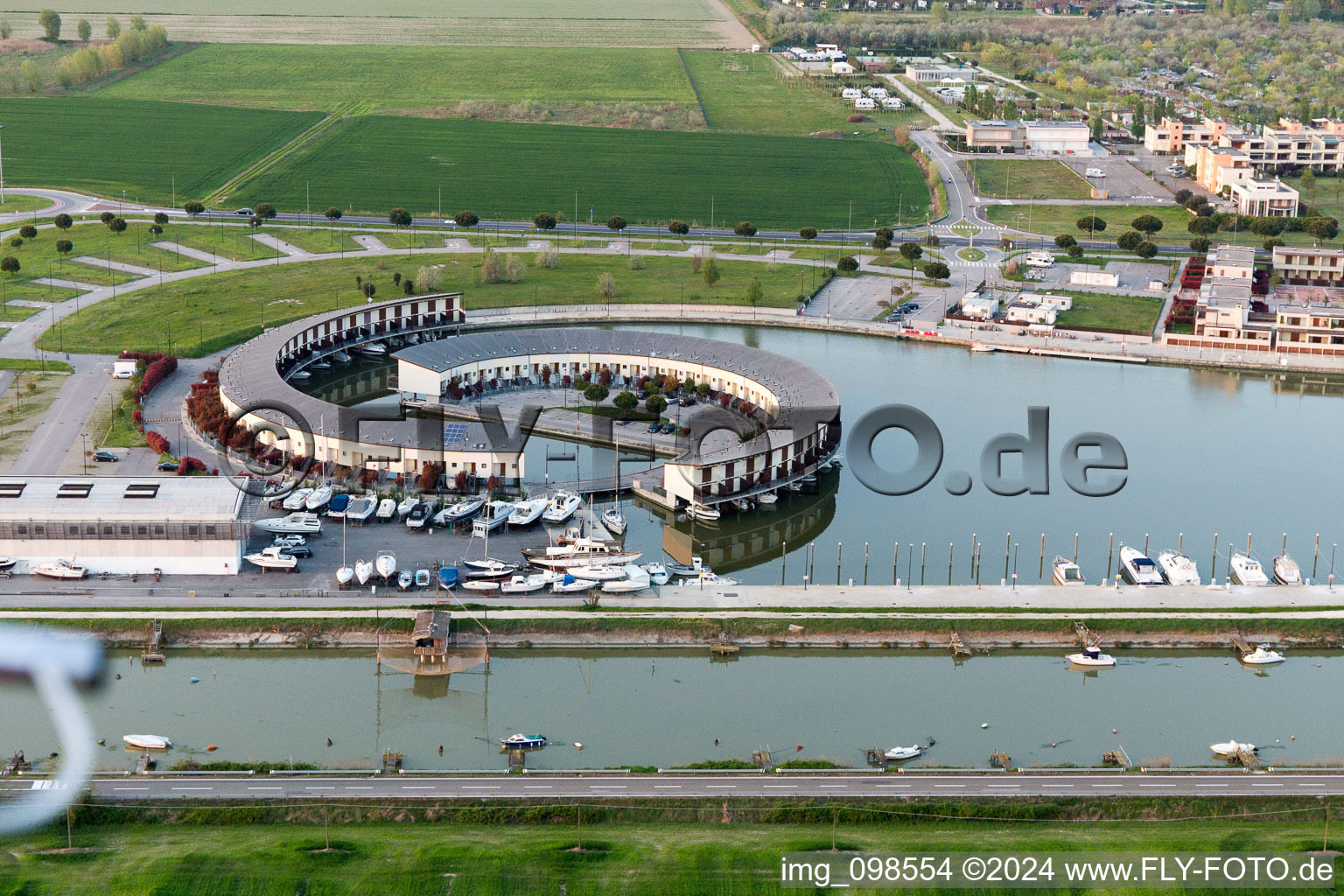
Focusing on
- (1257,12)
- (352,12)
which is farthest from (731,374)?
(1257,12)

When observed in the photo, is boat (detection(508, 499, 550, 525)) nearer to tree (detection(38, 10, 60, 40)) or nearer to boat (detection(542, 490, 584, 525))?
boat (detection(542, 490, 584, 525))

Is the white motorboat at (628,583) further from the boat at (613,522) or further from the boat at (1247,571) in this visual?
the boat at (1247,571)

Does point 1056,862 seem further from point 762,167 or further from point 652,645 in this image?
point 762,167

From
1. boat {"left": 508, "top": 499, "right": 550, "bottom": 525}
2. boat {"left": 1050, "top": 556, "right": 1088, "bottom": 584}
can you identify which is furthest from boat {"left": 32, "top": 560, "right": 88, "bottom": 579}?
boat {"left": 1050, "top": 556, "right": 1088, "bottom": 584}

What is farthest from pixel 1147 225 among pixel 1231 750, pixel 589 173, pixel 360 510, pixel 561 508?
pixel 1231 750

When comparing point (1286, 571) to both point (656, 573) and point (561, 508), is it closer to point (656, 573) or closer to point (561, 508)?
point (656, 573)

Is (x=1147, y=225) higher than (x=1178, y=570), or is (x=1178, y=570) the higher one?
(x=1147, y=225)

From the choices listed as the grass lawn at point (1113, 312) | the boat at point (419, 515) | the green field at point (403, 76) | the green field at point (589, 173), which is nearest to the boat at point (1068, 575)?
the boat at point (419, 515)
